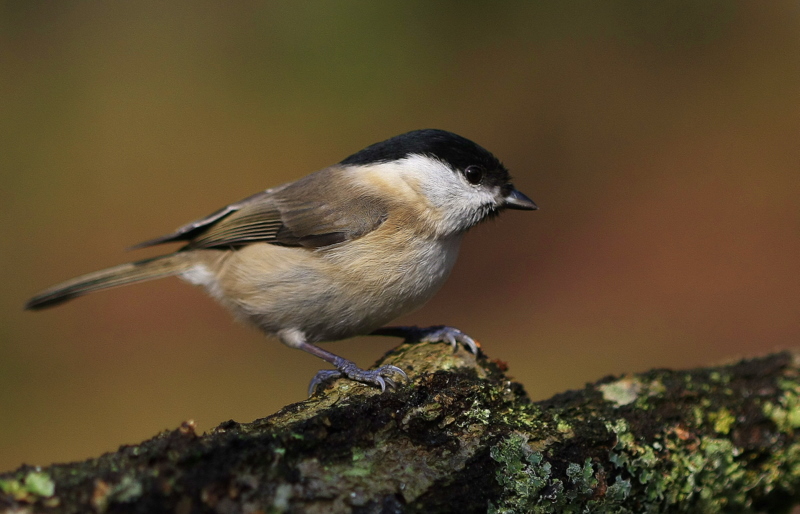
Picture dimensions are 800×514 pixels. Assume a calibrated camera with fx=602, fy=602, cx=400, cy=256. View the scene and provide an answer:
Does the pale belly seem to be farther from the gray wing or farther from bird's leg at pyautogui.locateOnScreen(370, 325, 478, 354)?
bird's leg at pyautogui.locateOnScreen(370, 325, 478, 354)

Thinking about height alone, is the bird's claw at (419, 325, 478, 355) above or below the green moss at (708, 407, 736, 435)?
above

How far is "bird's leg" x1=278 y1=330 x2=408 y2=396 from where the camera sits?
2.23 meters

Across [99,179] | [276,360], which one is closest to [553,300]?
[276,360]

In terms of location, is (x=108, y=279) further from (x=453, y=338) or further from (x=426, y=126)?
(x=426, y=126)

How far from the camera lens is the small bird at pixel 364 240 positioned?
278 centimetres

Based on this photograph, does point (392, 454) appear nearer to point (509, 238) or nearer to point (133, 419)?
point (133, 419)

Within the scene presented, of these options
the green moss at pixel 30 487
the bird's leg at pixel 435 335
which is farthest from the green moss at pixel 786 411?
the green moss at pixel 30 487

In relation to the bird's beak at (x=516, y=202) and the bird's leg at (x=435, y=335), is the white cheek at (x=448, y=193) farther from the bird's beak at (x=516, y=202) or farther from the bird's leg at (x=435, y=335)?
the bird's leg at (x=435, y=335)

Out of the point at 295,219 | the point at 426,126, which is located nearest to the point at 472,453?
the point at 295,219

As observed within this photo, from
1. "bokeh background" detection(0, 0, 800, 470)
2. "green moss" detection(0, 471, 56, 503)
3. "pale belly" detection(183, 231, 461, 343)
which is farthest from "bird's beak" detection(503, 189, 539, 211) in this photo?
"bokeh background" detection(0, 0, 800, 470)

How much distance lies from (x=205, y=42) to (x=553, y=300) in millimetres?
5058

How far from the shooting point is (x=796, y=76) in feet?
23.7

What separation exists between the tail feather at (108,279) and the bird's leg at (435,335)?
1.29 metres

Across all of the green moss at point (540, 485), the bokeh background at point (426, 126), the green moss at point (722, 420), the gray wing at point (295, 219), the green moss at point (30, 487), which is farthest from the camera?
the bokeh background at point (426, 126)
